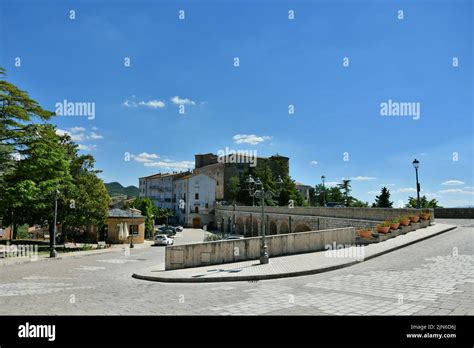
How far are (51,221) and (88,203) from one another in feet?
11.1

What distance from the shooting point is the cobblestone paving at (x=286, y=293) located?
7789 mm

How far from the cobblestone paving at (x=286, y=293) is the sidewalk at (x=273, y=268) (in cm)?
55

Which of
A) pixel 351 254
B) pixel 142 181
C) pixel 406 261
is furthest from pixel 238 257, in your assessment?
pixel 142 181

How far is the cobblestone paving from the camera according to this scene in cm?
779

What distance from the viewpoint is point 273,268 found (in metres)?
13.8

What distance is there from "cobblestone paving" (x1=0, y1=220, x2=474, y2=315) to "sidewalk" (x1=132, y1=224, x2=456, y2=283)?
554 millimetres

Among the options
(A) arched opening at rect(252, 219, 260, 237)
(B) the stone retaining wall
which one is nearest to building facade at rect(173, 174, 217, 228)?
(A) arched opening at rect(252, 219, 260, 237)

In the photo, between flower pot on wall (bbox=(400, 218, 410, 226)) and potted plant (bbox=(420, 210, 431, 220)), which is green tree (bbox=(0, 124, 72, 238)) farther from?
potted plant (bbox=(420, 210, 431, 220))

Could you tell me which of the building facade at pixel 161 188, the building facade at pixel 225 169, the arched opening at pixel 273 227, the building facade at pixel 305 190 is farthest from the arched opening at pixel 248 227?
the building facade at pixel 305 190

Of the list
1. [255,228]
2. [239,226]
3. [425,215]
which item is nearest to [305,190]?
[239,226]

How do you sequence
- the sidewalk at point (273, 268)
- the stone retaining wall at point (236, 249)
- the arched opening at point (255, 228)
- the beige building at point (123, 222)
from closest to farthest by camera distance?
1. the sidewalk at point (273, 268)
2. the stone retaining wall at point (236, 249)
3. the beige building at point (123, 222)
4. the arched opening at point (255, 228)

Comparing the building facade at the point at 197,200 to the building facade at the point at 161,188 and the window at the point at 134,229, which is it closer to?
the building facade at the point at 161,188

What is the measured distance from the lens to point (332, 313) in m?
7.29

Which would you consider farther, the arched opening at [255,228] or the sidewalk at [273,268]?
the arched opening at [255,228]
